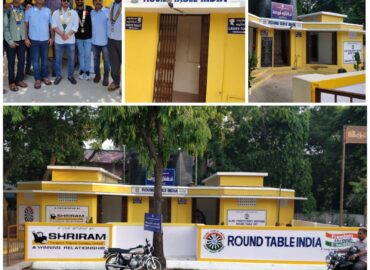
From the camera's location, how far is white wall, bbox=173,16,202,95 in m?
8.95

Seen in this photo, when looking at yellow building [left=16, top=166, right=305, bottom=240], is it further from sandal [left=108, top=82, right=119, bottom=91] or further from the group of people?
sandal [left=108, top=82, right=119, bottom=91]

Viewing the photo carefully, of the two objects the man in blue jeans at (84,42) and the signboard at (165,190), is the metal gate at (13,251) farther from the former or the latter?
the signboard at (165,190)

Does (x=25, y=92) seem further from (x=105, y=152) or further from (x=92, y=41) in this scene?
(x=105, y=152)

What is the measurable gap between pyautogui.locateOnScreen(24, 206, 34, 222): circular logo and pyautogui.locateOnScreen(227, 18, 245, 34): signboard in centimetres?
1018

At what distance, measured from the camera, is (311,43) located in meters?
21.0

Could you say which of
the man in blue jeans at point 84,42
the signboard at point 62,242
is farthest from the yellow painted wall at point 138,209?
the man in blue jeans at point 84,42

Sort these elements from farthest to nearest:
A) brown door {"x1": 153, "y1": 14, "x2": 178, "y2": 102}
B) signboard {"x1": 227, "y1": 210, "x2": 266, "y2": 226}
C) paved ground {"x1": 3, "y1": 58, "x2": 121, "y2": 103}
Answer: signboard {"x1": 227, "y1": 210, "x2": 266, "y2": 226} → brown door {"x1": 153, "y1": 14, "x2": 178, "y2": 102} → paved ground {"x1": 3, "y1": 58, "x2": 121, "y2": 103}

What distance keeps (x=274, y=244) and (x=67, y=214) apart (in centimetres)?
706

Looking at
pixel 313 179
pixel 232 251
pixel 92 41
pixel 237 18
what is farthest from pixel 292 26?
pixel 92 41

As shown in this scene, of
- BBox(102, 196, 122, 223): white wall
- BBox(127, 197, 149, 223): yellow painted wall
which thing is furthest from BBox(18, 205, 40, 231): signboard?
BBox(102, 196, 122, 223): white wall

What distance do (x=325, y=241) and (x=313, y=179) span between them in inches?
575

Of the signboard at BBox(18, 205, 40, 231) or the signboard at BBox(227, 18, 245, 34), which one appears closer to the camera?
the signboard at BBox(227, 18, 245, 34)

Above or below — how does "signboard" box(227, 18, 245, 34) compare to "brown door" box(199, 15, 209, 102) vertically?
above

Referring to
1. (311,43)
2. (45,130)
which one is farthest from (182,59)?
(311,43)
